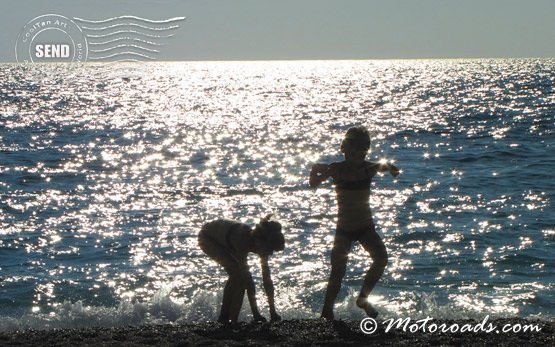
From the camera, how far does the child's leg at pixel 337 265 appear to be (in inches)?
363

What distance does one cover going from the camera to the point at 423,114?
63.0m

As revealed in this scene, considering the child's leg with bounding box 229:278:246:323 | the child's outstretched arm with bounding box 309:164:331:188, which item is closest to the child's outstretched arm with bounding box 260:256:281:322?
the child's leg with bounding box 229:278:246:323

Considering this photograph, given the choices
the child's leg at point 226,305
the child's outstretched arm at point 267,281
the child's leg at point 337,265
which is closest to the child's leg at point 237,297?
the child's leg at point 226,305

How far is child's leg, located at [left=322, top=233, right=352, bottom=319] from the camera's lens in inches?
363

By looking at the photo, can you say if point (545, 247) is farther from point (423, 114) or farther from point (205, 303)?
point (423, 114)

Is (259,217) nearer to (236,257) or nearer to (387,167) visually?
(236,257)

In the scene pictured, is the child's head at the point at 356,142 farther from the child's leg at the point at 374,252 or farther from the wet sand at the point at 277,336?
the wet sand at the point at 277,336

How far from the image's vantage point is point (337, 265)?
936cm

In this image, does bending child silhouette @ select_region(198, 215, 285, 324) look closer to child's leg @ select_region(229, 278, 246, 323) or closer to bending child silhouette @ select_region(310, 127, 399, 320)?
child's leg @ select_region(229, 278, 246, 323)

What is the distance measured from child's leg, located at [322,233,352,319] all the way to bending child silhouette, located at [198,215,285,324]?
611mm

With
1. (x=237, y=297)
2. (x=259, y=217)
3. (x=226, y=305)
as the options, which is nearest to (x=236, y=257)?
Result: (x=237, y=297)

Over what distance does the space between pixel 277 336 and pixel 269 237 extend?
1.00 m

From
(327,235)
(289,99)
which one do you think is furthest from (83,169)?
(289,99)

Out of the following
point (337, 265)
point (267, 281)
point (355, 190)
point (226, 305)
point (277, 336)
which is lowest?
point (277, 336)
